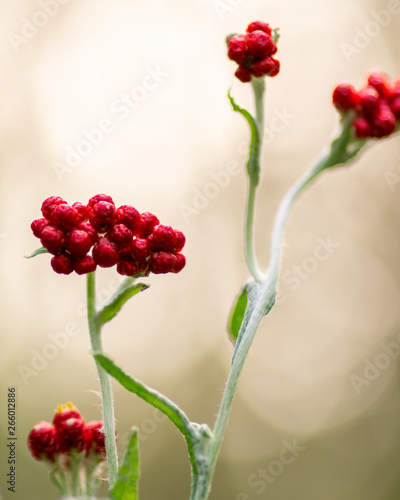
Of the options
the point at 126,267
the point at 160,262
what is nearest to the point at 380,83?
the point at 160,262

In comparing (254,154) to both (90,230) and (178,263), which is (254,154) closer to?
(178,263)

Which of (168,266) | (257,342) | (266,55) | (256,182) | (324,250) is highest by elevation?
(266,55)

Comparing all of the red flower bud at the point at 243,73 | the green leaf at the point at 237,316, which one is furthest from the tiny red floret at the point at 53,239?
the red flower bud at the point at 243,73

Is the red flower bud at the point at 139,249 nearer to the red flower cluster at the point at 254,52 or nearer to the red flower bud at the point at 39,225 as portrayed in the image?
the red flower bud at the point at 39,225

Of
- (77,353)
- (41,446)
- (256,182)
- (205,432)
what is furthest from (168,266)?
(77,353)

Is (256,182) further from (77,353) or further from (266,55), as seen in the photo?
(77,353)

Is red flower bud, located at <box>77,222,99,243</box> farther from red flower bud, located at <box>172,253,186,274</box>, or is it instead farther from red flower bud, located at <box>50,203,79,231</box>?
red flower bud, located at <box>172,253,186,274</box>

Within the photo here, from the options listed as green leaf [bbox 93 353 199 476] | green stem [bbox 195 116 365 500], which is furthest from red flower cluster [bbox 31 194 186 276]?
green leaf [bbox 93 353 199 476]
